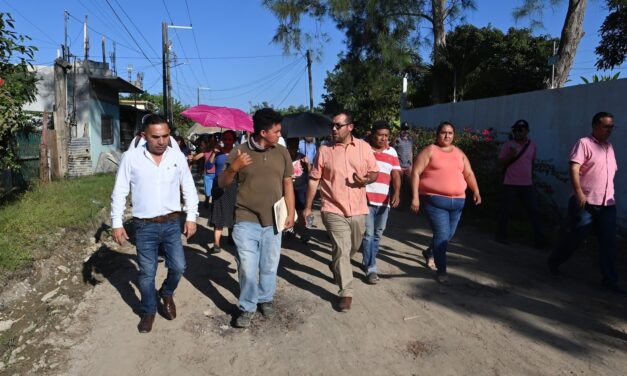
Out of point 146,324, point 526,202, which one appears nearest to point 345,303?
point 146,324

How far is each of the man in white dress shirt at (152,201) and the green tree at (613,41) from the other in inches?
795

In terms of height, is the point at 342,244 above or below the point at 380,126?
below

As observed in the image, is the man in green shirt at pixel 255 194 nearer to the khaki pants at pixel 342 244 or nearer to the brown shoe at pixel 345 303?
the khaki pants at pixel 342 244

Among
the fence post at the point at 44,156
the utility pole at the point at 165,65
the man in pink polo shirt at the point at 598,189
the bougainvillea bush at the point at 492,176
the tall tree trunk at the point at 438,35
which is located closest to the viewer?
the man in pink polo shirt at the point at 598,189

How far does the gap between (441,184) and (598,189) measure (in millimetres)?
1482

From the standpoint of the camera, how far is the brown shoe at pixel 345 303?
434 centimetres

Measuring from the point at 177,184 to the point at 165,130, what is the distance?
470 millimetres

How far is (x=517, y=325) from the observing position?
13.2 ft

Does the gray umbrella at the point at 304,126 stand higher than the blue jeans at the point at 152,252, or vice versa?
the gray umbrella at the point at 304,126

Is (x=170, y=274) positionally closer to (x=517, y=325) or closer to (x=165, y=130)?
(x=165, y=130)

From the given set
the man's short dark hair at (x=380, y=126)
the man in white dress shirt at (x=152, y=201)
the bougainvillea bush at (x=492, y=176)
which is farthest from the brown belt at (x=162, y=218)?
the bougainvillea bush at (x=492, y=176)

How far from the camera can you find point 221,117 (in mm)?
7629

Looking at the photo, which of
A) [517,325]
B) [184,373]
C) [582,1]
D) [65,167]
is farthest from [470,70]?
[184,373]

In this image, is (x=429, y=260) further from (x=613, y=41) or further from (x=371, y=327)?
(x=613, y=41)
